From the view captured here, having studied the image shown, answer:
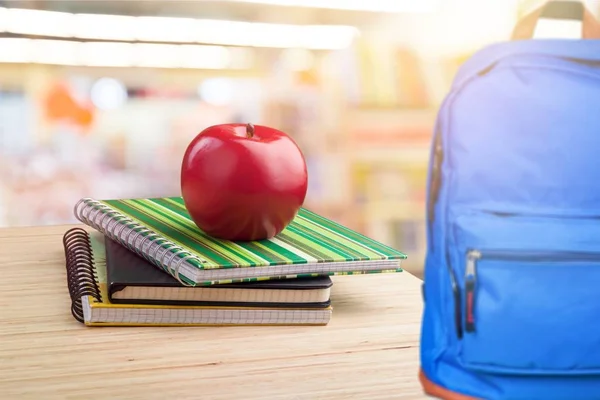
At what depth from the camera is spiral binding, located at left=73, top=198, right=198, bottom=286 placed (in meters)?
0.72

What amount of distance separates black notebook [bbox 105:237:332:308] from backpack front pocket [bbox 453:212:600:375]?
0.21 metres

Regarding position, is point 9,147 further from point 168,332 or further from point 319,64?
point 168,332

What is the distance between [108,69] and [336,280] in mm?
929

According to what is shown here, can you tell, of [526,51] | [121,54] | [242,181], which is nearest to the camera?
[526,51]

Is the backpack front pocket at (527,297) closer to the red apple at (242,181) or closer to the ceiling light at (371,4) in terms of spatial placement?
the red apple at (242,181)

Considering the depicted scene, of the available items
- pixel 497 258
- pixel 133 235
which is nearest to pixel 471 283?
pixel 497 258

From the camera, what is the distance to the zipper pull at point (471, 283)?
1.76ft

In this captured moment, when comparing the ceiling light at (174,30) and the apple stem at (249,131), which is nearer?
the apple stem at (249,131)

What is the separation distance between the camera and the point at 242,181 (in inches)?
29.8

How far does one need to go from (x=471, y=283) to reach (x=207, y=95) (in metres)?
1.25

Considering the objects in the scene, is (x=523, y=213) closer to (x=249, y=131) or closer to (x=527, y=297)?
(x=527, y=297)

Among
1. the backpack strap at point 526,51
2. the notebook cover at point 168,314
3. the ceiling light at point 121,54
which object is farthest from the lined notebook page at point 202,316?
the ceiling light at point 121,54

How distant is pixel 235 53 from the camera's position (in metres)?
1.70

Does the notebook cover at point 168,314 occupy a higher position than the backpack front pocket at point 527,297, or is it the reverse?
the backpack front pocket at point 527,297
